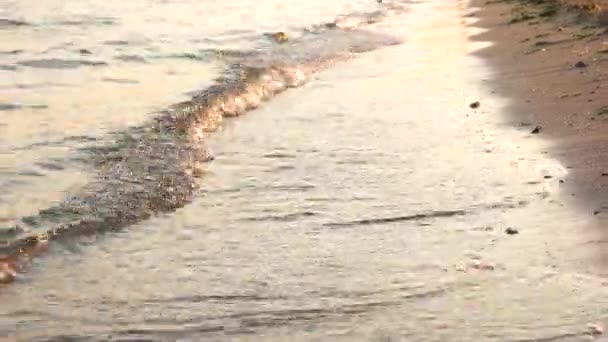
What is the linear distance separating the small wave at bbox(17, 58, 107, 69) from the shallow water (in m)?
2.16

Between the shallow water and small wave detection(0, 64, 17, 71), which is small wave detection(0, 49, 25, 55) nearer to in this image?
small wave detection(0, 64, 17, 71)

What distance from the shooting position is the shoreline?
6637 mm

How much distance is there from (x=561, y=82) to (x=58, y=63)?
4.99 m

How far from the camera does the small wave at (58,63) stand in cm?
1117

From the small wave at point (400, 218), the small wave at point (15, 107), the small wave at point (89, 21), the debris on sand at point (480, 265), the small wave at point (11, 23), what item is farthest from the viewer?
the small wave at point (11, 23)

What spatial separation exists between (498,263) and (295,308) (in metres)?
1.02

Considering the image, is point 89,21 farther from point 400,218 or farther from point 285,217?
point 400,218

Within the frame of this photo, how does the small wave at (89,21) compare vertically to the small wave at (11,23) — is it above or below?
below

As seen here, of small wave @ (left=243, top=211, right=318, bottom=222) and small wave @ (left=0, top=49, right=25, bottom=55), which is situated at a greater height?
small wave @ (left=0, top=49, right=25, bottom=55)

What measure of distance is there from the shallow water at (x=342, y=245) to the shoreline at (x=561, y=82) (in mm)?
170

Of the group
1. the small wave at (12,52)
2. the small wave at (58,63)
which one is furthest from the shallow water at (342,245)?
the small wave at (12,52)

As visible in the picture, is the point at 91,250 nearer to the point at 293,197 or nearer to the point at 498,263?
the point at 293,197

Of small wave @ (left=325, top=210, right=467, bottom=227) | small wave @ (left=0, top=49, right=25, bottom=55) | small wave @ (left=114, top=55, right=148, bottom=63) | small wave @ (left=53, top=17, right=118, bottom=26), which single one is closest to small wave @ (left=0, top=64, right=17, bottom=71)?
small wave @ (left=0, top=49, right=25, bottom=55)

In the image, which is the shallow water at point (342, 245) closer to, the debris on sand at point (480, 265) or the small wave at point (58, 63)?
the debris on sand at point (480, 265)
